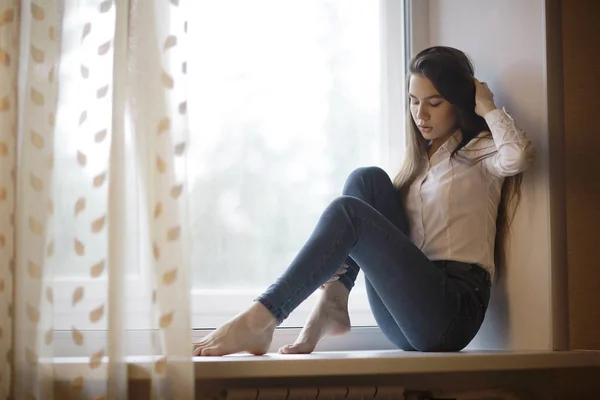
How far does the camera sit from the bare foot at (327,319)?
1684 mm

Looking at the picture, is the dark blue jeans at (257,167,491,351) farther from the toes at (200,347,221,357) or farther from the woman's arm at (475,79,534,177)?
the woman's arm at (475,79,534,177)

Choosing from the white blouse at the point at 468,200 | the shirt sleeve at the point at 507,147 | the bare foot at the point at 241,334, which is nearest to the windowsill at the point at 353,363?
the bare foot at the point at 241,334

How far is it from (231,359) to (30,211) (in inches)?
18.7

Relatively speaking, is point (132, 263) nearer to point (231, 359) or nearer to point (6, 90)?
point (231, 359)

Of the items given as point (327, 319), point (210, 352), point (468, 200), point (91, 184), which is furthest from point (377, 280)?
point (91, 184)

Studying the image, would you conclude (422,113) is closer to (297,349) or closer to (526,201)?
(526,201)

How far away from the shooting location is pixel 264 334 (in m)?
1.56

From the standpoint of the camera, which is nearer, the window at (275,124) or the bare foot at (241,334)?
the bare foot at (241,334)

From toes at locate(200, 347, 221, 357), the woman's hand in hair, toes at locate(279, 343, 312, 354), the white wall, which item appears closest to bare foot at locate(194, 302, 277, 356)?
toes at locate(200, 347, 221, 357)

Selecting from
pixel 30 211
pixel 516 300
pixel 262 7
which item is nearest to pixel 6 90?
pixel 30 211

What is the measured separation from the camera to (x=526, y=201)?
172cm

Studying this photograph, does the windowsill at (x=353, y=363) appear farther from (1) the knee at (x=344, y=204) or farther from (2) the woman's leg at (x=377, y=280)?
(1) the knee at (x=344, y=204)

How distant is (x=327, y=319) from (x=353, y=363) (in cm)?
23

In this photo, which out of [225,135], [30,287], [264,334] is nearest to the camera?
[30,287]
